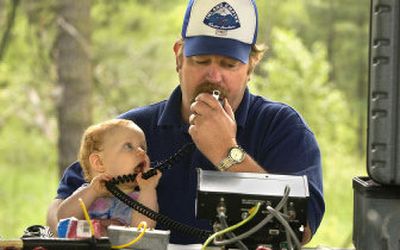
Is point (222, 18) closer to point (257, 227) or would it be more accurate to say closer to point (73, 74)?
point (257, 227)

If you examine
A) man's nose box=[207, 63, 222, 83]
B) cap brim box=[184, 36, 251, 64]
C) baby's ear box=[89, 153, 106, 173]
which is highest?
cap brim box=[184, 36, 251, 64]

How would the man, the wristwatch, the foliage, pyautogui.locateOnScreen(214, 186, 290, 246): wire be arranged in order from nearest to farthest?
pyautogui.locateOnScreen(214, 186, 290, 246): wire, the wristwatch, the man, the foliage

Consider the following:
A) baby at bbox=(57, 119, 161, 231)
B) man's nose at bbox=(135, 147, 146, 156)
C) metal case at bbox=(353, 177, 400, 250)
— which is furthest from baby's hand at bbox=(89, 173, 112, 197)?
metal case at bbox=(353, 177, 400, 250)

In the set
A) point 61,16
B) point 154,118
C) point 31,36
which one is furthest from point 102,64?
point 154,118

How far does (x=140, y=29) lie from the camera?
16.9 m

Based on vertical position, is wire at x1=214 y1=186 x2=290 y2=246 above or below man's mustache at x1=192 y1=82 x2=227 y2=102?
below

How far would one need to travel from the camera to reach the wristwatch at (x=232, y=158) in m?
2.17

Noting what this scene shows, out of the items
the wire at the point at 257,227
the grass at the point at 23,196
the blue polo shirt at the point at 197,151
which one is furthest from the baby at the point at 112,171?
the grass at the point at 23,196

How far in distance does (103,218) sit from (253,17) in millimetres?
701

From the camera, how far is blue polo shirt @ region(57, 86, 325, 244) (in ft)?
7.90

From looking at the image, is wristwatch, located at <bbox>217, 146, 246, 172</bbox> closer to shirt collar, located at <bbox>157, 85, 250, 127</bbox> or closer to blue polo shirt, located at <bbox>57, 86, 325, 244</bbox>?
blue polo shirt, located at <bbox>57, 86, 325, 244</bbox>

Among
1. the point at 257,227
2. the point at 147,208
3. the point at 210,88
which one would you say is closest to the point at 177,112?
the point at 210,88

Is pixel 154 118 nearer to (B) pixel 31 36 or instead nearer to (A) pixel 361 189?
(A) pixel 361 189

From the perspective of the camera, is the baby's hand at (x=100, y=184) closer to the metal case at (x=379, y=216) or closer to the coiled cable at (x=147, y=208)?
the coiled cable at (x=147, y=208)
